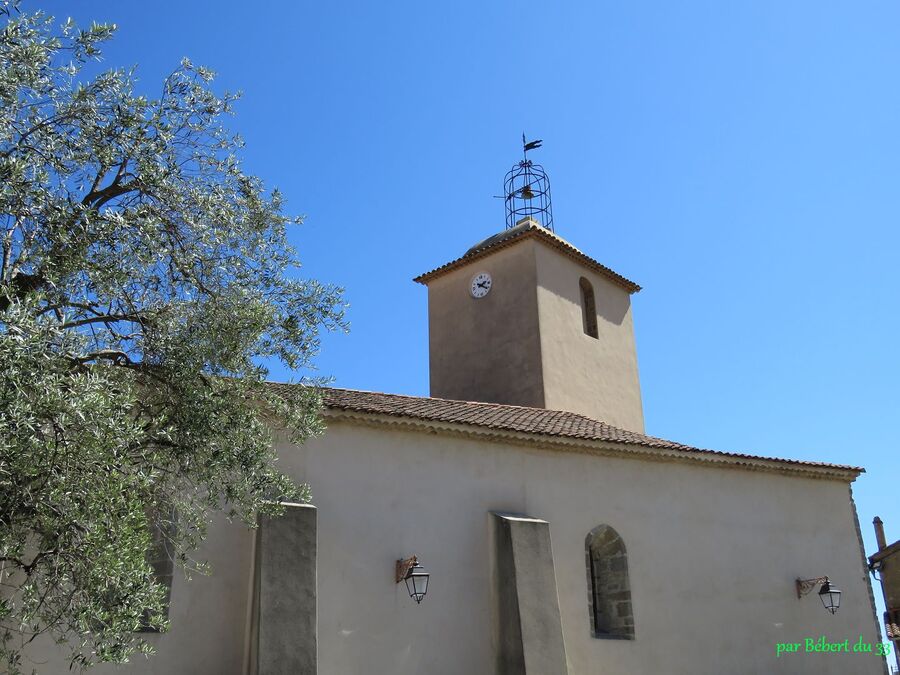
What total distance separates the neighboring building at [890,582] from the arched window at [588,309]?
1224cm

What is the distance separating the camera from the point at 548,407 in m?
18.7

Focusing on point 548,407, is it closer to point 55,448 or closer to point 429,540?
point 429,540

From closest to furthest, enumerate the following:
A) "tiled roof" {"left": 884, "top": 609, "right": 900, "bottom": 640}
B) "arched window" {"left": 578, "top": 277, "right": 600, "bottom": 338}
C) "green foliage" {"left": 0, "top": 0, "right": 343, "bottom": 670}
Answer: "green foliage" {"left": 0, "top": 0, "right": 343, "bottom": 670}, "arched window" {"left": 578, "top": 277, "right": 600, "bottom": 338}, "tiled roof" {"left": 884, "top": 609, "right": 900, "bottom": 640}

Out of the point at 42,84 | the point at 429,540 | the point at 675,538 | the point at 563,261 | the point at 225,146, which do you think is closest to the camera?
the point at 42,84

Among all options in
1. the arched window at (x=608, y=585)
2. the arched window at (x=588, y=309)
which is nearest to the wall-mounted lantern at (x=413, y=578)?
the arched window at (x=608, y=585)

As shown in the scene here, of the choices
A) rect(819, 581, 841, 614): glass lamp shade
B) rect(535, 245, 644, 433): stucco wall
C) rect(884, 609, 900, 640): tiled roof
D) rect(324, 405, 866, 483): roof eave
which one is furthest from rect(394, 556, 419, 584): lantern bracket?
rect(884, 609, 900, 640): tiled roof

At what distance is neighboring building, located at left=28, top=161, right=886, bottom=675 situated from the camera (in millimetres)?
11227

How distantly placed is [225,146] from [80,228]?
7.70 feet

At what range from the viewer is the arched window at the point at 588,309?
21.2 meters

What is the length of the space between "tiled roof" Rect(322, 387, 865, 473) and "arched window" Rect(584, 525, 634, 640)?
172cm

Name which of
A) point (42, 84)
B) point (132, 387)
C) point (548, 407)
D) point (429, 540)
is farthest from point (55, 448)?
point (548, 407)

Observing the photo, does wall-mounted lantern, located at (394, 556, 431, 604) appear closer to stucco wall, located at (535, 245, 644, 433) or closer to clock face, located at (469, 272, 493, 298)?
stucco wall, located at (535, 245, 644, 433)

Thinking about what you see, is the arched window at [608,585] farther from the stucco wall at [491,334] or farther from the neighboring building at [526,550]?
the stucco wall at [491,334]

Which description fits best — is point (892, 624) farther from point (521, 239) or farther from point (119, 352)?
point (119, 352)
